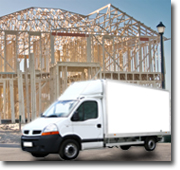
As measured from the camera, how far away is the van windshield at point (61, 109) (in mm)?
11195

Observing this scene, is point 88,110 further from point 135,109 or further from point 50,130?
point 135,109

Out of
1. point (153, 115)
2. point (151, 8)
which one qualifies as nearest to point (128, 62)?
point (151, 8)

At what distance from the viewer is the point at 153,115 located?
12.7 metres

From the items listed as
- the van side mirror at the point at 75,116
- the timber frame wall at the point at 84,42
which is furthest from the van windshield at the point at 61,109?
the timber frame wall at the point at 84,42

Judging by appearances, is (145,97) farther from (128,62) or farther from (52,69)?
(128,62)

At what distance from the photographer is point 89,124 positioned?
36.9ft

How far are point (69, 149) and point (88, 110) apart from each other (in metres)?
1.32

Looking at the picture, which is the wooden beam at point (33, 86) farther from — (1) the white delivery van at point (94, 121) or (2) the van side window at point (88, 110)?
(2) the van side window at point (88, 110)

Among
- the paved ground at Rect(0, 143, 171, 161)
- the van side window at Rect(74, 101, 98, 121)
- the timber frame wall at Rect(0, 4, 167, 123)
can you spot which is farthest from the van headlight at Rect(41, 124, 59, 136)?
the timber frame wall at Rect(0, 4, 167, 123)

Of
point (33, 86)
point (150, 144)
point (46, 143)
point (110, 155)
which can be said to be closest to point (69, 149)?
point (46, 143)

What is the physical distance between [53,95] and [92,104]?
48.3ft

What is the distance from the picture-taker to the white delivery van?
1077 centimetres

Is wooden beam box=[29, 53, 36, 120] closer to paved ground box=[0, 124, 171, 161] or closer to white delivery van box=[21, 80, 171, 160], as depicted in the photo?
paved ground box=[0, 124, 171, 161]

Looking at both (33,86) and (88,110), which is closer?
(88,110)
